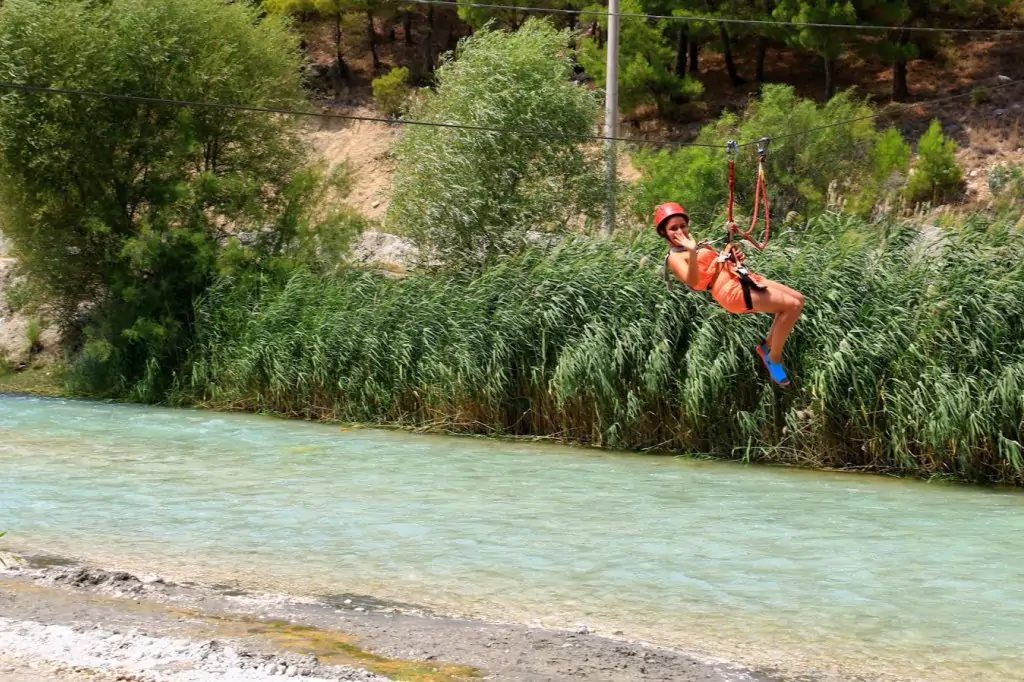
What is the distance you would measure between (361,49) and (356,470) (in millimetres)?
38364

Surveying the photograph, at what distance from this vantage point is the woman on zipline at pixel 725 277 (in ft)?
35.1

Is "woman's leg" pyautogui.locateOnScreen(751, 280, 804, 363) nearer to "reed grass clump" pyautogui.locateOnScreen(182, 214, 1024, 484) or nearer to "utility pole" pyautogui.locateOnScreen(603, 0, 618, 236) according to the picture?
"reed grass clump" pyautogui.locateOnScreen(182, 214, 1024, 484)

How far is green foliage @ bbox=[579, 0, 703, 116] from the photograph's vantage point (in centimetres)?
3903

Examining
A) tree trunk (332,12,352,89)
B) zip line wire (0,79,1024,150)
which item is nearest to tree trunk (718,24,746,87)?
zip line wire (0,79,1024,150)

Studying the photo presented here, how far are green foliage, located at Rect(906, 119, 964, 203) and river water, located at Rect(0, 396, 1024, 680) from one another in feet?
67.0

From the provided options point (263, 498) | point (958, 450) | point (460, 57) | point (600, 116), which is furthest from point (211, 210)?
point (958, 450)

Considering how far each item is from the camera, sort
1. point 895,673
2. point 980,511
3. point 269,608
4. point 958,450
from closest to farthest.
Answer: point 895,673 < point 269,608 < point 980,511 < point 958,450

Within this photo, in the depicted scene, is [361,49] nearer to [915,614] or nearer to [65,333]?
[65,333]

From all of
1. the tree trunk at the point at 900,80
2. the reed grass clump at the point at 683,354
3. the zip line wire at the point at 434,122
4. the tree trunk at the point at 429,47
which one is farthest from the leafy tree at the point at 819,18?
the reed grass clump at the point at 683,354

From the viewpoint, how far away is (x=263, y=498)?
14258 mm

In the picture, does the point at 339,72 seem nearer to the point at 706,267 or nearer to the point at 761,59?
the point at 761,59

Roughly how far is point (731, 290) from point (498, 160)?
13114 mm

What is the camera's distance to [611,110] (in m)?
22.7

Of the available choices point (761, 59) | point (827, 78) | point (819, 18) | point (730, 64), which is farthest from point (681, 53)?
point (819, 18)
